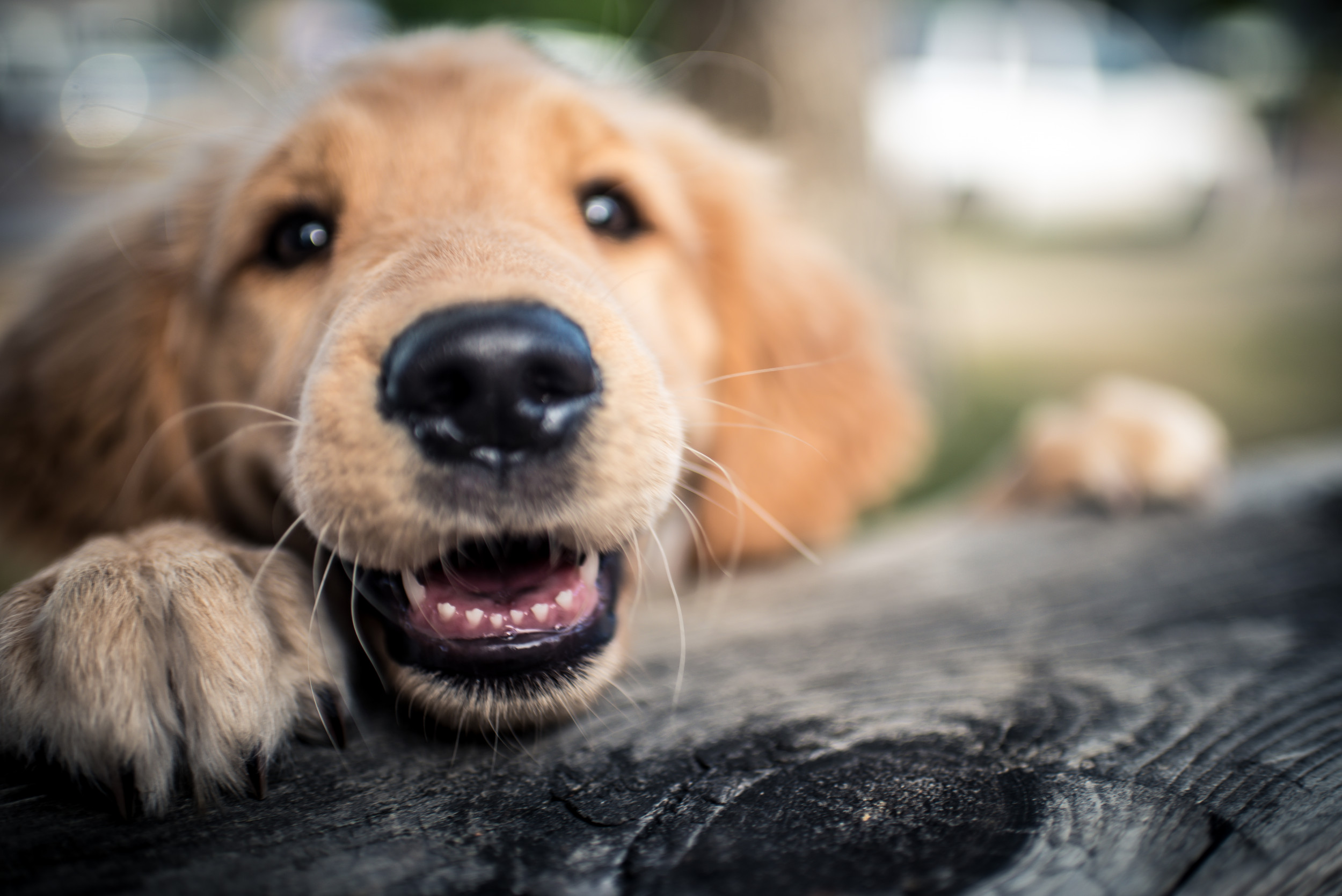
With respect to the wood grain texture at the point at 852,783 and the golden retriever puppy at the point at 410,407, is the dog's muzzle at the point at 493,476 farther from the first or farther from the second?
the wood grain texture at the point at 852,783

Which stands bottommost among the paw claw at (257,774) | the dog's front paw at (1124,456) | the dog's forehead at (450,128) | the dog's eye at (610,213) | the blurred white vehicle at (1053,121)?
the dog's front paw at (1124,456)

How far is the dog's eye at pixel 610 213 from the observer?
209cm

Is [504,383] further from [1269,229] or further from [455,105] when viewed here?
[1269,229]

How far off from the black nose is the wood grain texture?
0.41 metres

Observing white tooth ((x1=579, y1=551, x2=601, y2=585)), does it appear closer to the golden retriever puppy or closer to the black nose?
the golden retriever puppy

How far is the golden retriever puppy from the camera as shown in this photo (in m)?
1.20

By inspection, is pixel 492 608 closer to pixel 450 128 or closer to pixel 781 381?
pixel 450 128

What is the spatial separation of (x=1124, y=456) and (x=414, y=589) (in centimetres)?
216

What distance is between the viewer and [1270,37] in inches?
755

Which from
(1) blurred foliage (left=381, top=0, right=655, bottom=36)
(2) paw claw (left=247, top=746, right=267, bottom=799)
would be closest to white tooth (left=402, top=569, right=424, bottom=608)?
(2) paw claw (left=247, top=746, right=267, bottom=799)

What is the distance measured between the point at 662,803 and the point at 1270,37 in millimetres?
23138

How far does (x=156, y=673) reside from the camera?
115cm

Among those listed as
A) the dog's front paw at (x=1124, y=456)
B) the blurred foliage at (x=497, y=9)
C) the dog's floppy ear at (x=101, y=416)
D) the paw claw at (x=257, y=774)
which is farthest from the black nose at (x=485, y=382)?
the blurred foliage at (x=497, y=9)

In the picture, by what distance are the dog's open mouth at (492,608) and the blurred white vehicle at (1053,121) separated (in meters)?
10.1
